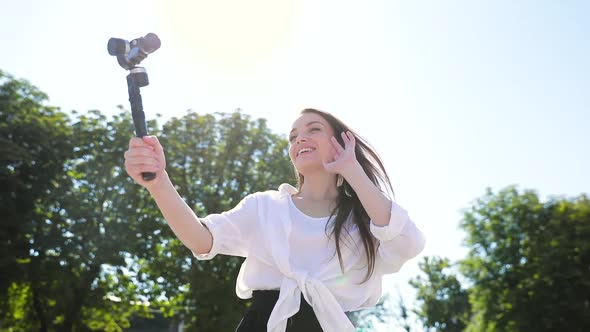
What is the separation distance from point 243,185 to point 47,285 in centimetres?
880

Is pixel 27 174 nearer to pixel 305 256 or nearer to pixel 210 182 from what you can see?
pixel 210 182

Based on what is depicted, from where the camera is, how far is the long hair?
347cm

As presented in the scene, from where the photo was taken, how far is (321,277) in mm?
3385

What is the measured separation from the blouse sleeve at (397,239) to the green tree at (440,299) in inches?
2065

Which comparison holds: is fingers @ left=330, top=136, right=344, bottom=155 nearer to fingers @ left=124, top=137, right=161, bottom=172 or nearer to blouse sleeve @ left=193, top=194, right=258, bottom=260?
blouse sleeve @ left=193, top=194, right=258, bottom=260

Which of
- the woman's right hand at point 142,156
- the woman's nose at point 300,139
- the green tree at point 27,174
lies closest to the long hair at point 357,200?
the woman's nose at point 300,139

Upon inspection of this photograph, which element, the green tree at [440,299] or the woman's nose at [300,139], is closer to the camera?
the woman's nose at [300,139]

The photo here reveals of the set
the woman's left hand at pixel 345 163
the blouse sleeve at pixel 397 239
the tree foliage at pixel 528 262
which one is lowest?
the blouse sleeve at pixel 397 239

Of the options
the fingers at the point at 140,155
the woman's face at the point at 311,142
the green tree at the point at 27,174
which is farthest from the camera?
the green tree at the point at 27,174

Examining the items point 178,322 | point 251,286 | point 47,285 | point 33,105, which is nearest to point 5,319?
point 47,285

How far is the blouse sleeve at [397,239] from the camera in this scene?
3.20m

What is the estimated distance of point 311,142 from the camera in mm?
3795

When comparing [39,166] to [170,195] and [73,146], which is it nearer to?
[73,146]

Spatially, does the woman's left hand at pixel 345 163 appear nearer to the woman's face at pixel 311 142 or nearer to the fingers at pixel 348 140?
the fingers at pixel 348 140
